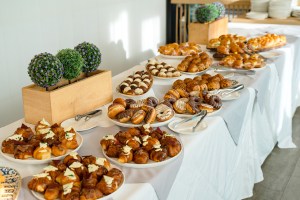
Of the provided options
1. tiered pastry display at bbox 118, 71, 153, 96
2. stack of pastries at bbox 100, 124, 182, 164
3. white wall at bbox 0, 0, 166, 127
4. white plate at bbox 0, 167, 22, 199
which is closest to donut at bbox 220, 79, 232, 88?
tiered pastry display at bbox 118, 71, 153, 96

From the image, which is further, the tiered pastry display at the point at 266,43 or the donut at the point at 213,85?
the tiered pastry display at the point at 266,43

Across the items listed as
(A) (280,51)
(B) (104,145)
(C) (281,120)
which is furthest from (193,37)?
(B) (104,145)

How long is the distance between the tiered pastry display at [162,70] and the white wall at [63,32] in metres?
0.95

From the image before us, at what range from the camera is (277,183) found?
2.09 m

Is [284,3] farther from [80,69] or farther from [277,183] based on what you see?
[80,69]

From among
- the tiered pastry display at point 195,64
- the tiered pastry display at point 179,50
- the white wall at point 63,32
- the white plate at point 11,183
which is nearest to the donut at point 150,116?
the white plate at point 11,183

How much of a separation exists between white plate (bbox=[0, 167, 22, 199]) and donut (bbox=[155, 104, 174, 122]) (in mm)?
480

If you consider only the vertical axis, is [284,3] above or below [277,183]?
above

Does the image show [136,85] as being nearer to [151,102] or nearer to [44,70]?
[151,102]

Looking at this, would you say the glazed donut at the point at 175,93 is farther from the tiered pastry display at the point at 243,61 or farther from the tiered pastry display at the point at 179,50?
the tiered pastry display at the point at 179,50

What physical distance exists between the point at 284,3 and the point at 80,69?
2249mm

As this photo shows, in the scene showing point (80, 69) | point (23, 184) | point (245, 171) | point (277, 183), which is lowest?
point (277, 183)

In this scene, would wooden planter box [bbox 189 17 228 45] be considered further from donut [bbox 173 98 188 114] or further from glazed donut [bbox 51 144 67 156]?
glazed donut [bbox 51 144 67 156]

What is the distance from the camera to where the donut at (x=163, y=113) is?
1.20m
